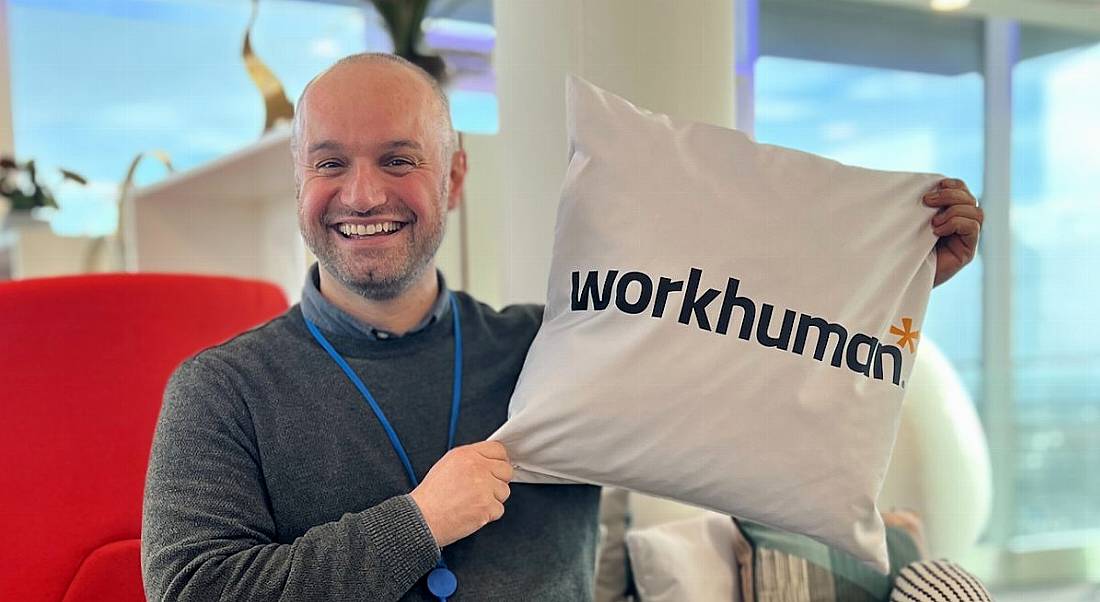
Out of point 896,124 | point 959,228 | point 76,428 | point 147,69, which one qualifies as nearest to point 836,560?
point 959,228

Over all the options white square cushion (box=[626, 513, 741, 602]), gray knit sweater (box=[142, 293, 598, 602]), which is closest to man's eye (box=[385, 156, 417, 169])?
gray knit sweater (box=[142, 293, 598, 602])

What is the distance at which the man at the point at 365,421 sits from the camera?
104 cm

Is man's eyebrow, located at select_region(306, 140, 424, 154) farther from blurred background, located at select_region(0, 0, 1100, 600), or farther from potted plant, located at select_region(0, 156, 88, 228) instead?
potted plant, located at select_region(0, 156, 88, 228)

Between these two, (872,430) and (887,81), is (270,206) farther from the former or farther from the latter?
(887,81)

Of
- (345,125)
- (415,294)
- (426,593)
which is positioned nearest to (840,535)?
(426,593)

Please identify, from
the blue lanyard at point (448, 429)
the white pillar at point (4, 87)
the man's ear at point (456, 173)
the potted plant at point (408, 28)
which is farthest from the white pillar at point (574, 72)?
the white pillar at point (4, 87)

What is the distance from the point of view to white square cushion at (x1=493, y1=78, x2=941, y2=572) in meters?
1.13

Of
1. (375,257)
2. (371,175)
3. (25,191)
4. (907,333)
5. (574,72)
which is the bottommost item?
(907,333)

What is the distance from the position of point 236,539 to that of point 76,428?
0.40 meters

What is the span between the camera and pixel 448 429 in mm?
1277

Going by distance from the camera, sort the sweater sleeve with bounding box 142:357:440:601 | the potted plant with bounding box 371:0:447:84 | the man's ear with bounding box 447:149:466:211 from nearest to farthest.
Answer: the sweater sleeve with bounding box 142:357:440:601 → the man's ear with bounding box 447:149:466:211 → the potted plant with bounding box 371:0:447:84

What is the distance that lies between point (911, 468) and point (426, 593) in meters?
1.56

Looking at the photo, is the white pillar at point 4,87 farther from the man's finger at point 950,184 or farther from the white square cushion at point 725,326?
the man's finger at point 950,184

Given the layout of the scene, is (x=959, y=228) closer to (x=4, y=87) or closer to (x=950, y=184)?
(x=950, y=184)
